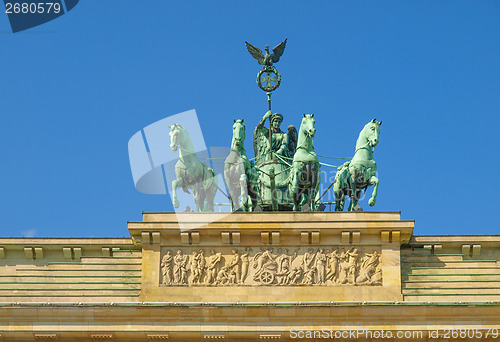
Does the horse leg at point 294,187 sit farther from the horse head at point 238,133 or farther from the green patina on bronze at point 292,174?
the horse head at point 238,133

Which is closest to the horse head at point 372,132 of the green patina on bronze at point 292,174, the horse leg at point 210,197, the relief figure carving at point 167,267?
the green patina on bronze at point 292,174

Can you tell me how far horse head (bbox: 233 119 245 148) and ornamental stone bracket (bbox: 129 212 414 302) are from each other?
7.00 ft

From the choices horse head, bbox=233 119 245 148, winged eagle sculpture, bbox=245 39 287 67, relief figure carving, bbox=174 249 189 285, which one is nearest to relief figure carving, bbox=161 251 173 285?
relief figure carving, bbox=174 249 189 285

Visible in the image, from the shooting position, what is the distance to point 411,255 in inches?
1532

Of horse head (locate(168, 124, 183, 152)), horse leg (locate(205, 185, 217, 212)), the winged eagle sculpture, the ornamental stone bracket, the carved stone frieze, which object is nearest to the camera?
the ornamental stone bracket

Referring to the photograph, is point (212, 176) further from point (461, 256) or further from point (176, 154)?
point (461, 256)

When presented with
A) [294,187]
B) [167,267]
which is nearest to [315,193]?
[294,187]

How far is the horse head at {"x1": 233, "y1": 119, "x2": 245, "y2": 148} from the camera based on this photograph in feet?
131

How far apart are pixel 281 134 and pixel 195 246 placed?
7.66m

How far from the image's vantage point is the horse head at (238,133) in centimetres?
3988

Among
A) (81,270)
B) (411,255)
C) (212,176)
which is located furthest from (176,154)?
(411,255)

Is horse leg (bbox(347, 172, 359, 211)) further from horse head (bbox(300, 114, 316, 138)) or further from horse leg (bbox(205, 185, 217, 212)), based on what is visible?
horse leg (bbox(205, 185, 217, 212))

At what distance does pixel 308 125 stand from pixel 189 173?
10.6ft

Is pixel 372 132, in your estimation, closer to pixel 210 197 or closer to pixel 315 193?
pixel 315 193
